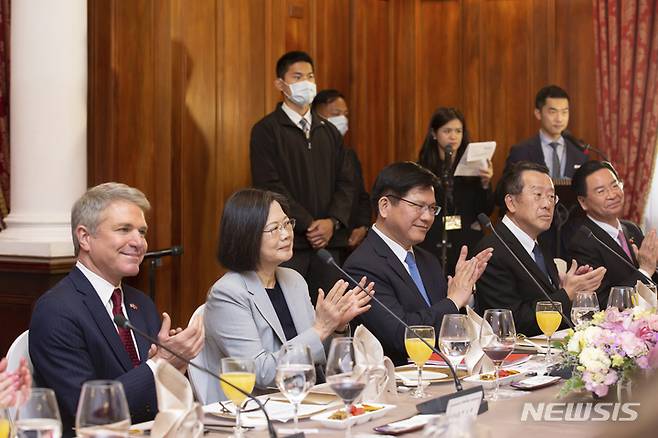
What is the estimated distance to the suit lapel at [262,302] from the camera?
10.4 feet

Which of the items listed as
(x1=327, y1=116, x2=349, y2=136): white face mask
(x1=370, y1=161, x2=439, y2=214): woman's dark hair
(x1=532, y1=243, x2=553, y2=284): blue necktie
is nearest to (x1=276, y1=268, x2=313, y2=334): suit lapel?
(x1=370, y1=161, x2=439, y2=214): woman's dark hair

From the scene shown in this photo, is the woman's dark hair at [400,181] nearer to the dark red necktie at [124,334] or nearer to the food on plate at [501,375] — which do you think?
the food on plate at [501,375]

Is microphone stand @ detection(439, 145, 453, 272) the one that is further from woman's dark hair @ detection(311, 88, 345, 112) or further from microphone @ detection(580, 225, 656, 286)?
microphone @ detection(580, 225, 656, 286)

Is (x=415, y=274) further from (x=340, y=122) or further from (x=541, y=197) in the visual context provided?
(x=340, y=122)

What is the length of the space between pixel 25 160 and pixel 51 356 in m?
2.38

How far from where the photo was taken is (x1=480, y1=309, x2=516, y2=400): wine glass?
106 inches

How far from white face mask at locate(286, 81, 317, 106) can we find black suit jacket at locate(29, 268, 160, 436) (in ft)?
9.86

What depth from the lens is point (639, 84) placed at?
6949mm

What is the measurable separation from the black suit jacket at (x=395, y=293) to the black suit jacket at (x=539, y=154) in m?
2.64

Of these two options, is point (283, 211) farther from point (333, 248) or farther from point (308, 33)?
point (308, 33)

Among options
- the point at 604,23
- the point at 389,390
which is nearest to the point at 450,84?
the point at 604,23

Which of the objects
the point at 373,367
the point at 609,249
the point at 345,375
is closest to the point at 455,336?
the point at 373,367

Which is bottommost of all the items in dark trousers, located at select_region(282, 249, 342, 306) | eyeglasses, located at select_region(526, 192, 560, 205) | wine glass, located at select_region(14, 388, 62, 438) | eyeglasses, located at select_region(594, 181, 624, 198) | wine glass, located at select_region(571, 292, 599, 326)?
dark trousers, located at select_region(282, 249, 342, 306)

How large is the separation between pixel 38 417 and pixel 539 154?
5.05 metres
